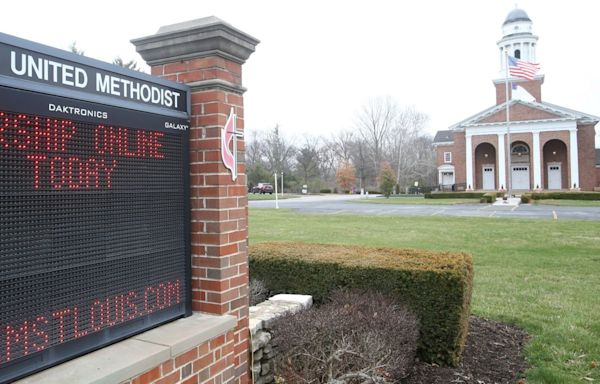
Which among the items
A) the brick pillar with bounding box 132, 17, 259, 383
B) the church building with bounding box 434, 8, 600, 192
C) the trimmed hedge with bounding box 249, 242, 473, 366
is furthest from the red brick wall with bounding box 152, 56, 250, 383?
the church building with bounding box 434, 8, 600, 192

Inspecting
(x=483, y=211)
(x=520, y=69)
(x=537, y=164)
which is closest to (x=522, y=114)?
(x=537, y=164)

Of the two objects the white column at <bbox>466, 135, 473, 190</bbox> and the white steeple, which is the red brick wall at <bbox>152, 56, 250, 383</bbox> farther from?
the white steeple

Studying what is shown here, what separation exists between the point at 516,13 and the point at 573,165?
55.9 ft

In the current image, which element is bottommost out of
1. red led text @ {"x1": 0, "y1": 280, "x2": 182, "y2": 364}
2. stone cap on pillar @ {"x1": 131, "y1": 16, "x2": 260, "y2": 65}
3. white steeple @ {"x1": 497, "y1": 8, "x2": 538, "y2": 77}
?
red led text @ {"x1": 0, "y1": 280, "x2": 182, "y2": 364}

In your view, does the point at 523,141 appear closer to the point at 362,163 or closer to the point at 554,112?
the point at 554,112

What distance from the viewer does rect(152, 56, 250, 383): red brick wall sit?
317cm

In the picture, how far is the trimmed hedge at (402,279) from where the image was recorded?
14.9 feet

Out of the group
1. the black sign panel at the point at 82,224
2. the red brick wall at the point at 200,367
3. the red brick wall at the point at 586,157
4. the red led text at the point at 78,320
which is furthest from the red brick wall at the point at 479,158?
the red led text at the point at 78,320

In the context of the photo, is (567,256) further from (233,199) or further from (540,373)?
(233,199)

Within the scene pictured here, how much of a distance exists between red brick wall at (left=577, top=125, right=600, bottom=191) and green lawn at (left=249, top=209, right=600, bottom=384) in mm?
32568

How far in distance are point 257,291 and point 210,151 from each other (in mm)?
2683

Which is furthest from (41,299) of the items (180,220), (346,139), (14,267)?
(346,139)

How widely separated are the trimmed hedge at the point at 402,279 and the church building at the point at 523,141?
42.8 metres

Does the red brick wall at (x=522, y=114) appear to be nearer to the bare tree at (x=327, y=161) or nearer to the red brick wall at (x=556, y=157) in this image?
the red brick wall at (x=556, y=157)
